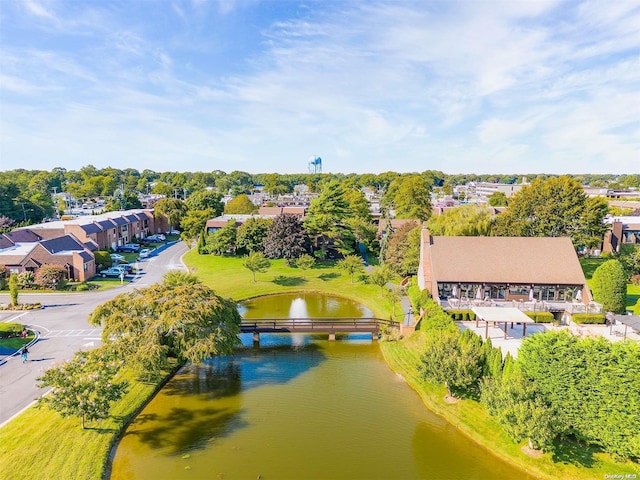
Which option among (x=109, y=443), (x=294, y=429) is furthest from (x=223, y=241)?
(x=294, y=429)

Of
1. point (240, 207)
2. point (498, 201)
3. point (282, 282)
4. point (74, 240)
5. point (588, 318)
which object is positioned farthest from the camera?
point (498, 201)

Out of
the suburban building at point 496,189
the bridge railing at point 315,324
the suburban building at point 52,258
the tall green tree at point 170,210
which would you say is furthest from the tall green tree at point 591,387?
the suburban building at point 496,189

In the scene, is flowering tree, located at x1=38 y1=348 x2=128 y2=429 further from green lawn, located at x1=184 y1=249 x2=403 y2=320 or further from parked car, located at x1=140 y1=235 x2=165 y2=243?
parked car, located at x1=140 y1=235 x2=165 y2=243

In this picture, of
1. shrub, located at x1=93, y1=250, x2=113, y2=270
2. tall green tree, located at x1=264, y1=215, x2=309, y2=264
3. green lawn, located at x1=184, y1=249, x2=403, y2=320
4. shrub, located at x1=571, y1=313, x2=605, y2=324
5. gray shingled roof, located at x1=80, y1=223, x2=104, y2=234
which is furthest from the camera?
gray shingled roof, located at x1=80, y1=223, x2=104, y2=234

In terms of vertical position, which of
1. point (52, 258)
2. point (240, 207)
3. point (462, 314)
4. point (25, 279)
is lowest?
point (462, 314)

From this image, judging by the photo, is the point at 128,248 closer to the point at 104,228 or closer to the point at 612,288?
the point at 104,228

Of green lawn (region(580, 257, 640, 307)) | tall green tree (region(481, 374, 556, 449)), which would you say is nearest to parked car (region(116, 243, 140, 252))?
tall green tree (region(481, 374, 556, 449))
